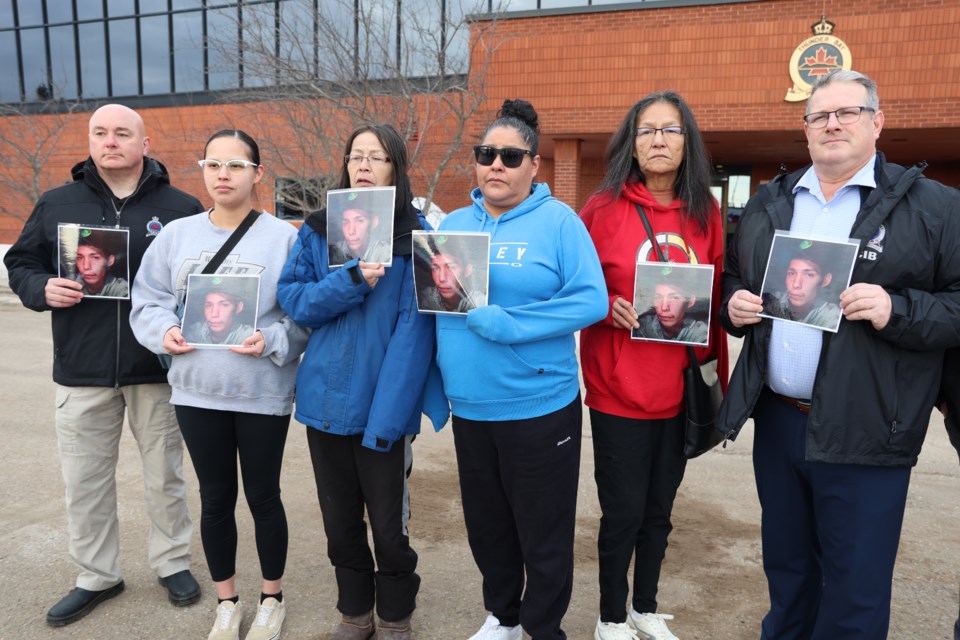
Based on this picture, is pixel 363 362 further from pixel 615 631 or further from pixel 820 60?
pixel 820 60

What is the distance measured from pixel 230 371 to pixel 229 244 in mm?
562

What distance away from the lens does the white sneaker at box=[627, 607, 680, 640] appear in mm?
2955

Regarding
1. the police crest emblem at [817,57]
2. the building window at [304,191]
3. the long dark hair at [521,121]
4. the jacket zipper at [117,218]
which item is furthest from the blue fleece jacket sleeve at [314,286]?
the police crest emblem at [817,57]

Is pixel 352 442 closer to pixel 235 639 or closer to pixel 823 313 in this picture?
pixel 235 639

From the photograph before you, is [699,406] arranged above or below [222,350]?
below

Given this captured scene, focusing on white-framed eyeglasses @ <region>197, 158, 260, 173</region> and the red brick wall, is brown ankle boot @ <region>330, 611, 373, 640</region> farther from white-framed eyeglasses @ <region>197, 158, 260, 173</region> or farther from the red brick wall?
the red brick wall

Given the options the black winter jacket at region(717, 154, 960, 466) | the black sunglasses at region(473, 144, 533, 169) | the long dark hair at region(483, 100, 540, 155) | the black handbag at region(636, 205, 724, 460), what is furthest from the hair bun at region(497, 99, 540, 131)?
the black winter jacket at region(717, 154, 960, 466)

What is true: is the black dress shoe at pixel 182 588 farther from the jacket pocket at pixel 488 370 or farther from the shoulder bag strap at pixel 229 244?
the jacket pocket at pixel 488 370

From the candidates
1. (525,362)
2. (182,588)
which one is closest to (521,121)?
(525,362)

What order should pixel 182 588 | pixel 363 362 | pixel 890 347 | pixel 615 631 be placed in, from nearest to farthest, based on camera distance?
1. pixel 890 347
2. pixel 363 362
3. pixel 615 631
4. pixel 182 588

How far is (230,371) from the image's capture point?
279 centimetres

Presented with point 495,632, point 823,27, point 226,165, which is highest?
point 823,27

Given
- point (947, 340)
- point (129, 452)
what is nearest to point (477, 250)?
point (947, 340)

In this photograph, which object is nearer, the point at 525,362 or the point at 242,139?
the point at 525,362
